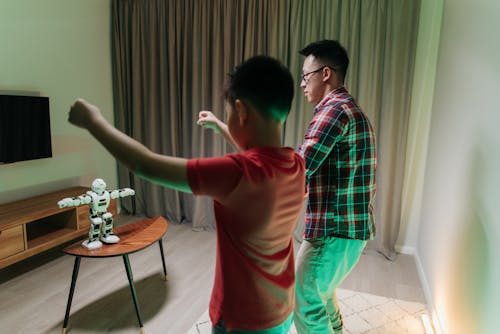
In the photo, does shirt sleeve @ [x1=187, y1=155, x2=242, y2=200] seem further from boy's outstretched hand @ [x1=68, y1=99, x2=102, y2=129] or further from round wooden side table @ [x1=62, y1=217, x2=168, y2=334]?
round wooden side table @ [x1=62, y1=217, x2=168, y2=334]

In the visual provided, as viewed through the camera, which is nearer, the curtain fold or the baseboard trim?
the baseboard trim

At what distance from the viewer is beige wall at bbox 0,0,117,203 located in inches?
105

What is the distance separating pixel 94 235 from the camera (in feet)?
6.61

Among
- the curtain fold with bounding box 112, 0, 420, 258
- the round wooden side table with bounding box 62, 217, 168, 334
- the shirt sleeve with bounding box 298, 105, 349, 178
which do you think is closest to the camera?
the shirt sleeve with bounding box 298, 105, 349, 178

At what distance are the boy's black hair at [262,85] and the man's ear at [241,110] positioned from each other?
0.03 ft

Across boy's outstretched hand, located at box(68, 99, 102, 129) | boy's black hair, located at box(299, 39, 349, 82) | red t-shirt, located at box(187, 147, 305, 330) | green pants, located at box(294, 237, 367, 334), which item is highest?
boy's black hair, located at box(299, 39, 349, 82)

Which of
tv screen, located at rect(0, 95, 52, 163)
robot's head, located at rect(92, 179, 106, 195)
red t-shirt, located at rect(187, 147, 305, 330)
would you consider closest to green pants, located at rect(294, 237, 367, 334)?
red t-shirt, located at rect(187, 147, 305, 330)

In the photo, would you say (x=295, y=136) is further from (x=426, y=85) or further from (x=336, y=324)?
(x=336, y=324)

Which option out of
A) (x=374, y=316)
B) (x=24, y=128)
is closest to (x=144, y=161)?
(x=374, y=316)

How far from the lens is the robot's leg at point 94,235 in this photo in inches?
75.9

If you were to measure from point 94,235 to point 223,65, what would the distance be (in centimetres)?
202

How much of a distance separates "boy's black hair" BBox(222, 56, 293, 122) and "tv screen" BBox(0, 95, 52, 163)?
253 cm

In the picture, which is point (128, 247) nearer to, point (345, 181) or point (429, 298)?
point (345, 181)

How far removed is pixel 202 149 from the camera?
344 centimetres
